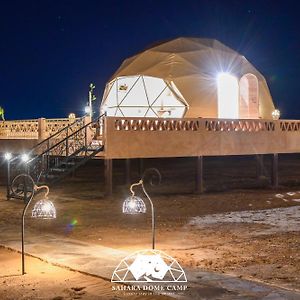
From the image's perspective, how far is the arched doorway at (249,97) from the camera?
3041 centimetres

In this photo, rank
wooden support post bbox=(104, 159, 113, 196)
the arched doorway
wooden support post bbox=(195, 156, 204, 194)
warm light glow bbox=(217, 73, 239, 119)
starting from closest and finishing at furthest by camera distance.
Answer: wooden support post bbox=(104, 159, 113, 196) → wooden support post bbox=(195, 156, 204, 194) → warm light glow bbox=(217, 73, 239, 119) → the arched doorway

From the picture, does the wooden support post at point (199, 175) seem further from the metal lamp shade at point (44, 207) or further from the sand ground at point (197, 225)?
the metal lamp shade at point (44, 207)

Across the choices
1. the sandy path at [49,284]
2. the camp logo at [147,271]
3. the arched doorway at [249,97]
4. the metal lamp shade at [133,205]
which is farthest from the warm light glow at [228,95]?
the sandy path at [49,284]

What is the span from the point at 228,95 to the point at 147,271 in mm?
21390

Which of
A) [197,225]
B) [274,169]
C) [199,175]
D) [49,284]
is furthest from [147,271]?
[274,169]

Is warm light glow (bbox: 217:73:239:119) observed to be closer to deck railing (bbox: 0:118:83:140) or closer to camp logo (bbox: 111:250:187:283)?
deck railing (bbox: 0:118:83:140)

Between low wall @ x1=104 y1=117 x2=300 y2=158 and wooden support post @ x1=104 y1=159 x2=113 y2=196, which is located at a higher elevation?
low wall @ x1=104 y1=117 x2=300 y2=158

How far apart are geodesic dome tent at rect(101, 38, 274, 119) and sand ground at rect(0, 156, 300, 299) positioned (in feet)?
11.5

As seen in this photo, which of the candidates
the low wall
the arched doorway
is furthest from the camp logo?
the arched doorway

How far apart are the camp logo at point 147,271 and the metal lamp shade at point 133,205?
3231 millimetres

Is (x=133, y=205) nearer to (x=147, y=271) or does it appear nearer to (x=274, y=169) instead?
(x=147, y=271)

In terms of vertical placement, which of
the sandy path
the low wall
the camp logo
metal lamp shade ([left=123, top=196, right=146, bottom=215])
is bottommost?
the sandy path

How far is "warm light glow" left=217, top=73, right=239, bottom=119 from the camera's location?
29.3m

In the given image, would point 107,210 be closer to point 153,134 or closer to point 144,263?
point 153,134
